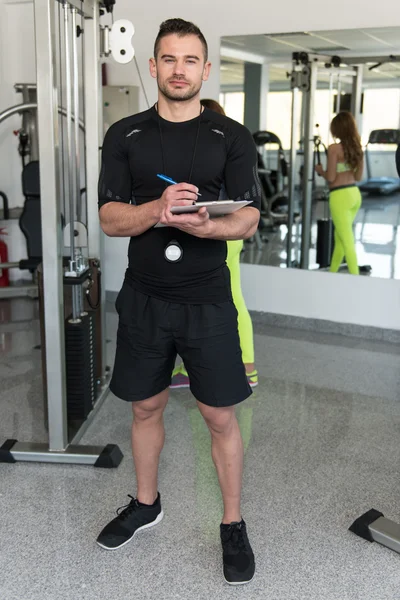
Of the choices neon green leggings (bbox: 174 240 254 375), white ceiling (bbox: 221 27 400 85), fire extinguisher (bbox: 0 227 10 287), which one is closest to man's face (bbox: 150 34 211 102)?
neon green leggings (bbox: 174 240 254 375)

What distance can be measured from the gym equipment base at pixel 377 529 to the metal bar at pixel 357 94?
3.17m

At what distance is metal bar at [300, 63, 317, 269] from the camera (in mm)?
4905

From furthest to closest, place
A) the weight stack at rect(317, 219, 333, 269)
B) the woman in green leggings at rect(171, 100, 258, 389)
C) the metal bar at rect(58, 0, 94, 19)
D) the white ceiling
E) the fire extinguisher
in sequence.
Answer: the fire extinguisher, the weight stack at rect(317, 219, 333, 269), the white ceiling, the woman in green leggings at rect(171, 100, 258, 389), the metal bar at rect(58, 0, 94, 19)

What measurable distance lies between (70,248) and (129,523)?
1255 mm

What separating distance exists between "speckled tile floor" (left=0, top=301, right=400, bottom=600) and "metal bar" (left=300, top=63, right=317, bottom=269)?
4.69 ft

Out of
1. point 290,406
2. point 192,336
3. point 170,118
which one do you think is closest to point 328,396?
point 290,406

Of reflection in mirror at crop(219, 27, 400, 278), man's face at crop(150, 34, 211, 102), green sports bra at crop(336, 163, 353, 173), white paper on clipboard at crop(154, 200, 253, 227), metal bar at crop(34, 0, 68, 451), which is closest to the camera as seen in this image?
white paper on clipboard at crop(154, 200, 253, 227)

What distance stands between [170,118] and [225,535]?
1.33m

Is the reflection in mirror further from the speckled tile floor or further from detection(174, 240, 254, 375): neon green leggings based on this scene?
detection(174, 240, 254, 375): neon green leggings

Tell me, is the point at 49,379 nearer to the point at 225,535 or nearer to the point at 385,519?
the point at 225,535

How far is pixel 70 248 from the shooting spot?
299cm

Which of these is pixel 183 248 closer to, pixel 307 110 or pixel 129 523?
pixel 129 523

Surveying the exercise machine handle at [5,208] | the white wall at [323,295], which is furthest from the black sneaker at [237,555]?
the exercise machine handle at [5,208]

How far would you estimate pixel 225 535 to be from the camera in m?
2.17
